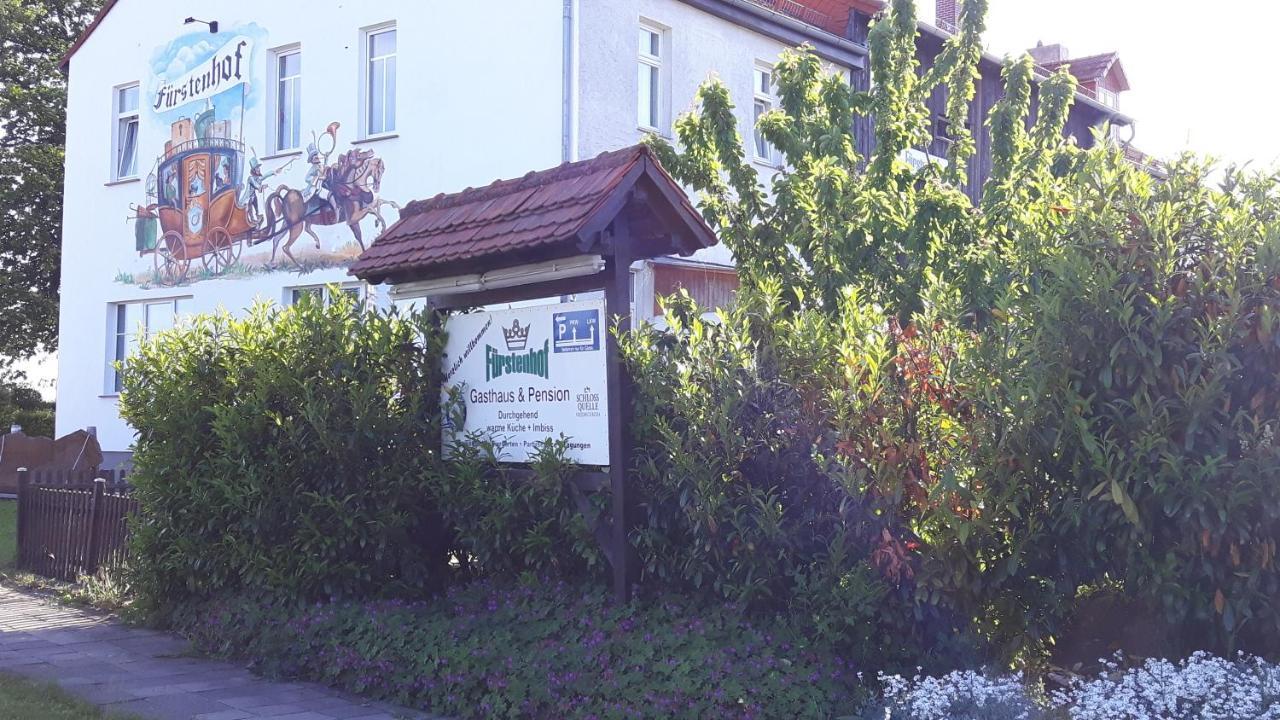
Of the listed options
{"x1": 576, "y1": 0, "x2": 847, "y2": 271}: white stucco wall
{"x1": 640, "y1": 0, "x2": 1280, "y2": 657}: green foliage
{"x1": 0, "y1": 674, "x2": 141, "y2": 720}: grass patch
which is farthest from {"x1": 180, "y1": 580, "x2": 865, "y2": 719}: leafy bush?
{"x1": 576, "y1": 0, "x2": 847, "y2": 271}: white stucco wall

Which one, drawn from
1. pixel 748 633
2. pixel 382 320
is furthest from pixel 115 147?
pixel 748 633

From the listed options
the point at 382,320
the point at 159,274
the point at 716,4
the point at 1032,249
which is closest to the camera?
the point at 1032,249

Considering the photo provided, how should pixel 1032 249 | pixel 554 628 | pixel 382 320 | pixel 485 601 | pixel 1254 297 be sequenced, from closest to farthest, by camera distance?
pixel 1254 297, pixel 1032 249, pixel 554 628, pixel 485 601, pixel 382 320

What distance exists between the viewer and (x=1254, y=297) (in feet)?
17.0

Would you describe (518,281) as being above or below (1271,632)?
above

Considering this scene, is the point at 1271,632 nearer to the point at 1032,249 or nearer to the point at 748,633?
the point at 1032,249

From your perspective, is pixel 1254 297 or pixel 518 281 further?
pixel 518 281

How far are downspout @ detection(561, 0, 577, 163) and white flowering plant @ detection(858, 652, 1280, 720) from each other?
1070cm

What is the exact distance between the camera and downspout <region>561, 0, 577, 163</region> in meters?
15.3

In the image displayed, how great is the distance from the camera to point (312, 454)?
8.68m

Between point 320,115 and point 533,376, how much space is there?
1135cm

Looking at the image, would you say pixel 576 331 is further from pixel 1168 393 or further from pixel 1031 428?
pixel 1168 393

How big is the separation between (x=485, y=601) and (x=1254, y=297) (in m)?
4.85

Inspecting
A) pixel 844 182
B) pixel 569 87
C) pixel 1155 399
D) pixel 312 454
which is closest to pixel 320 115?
pixel 569 87
